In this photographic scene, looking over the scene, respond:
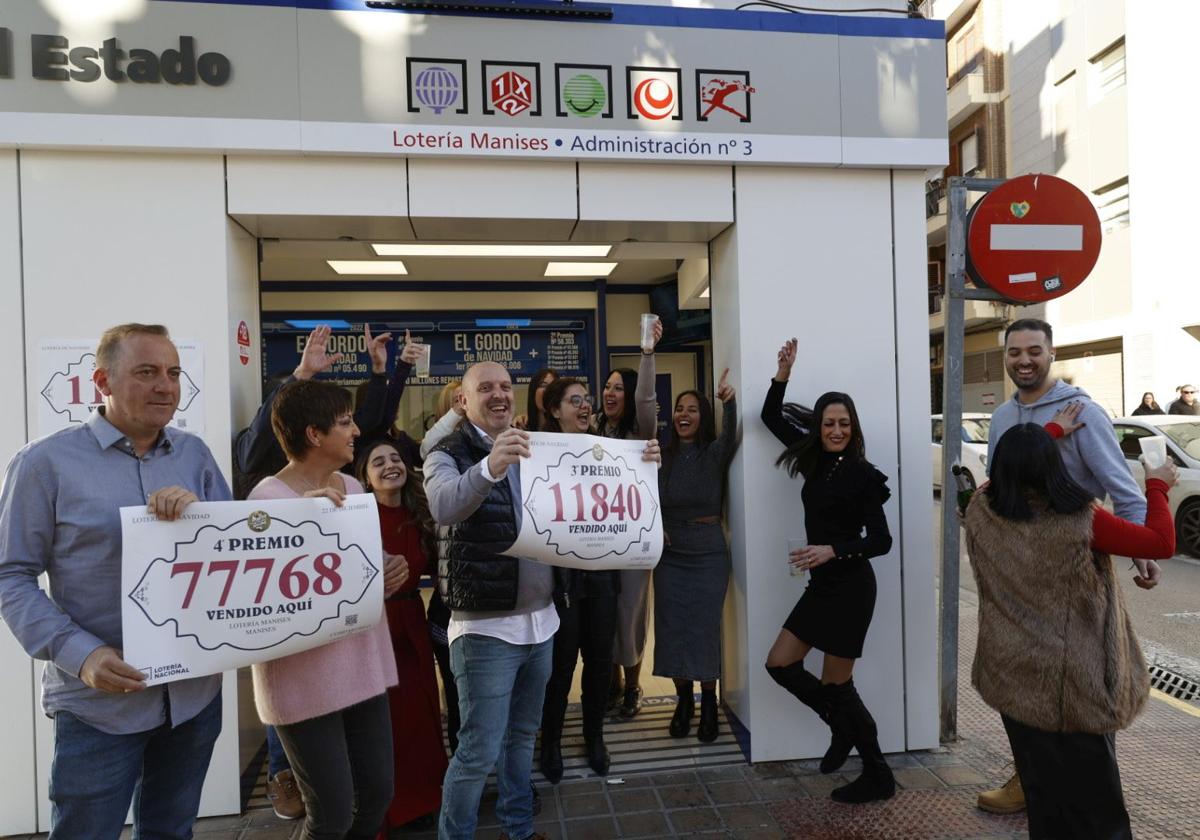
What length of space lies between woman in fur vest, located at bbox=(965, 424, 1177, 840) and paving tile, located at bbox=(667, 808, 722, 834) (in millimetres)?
1362

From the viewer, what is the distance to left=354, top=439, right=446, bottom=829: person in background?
3.57 metres

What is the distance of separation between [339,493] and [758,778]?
2.77 m

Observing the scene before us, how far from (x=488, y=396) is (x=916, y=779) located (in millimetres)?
2966

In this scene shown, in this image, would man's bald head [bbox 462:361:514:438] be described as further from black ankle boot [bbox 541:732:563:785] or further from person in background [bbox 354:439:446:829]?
black ankle boot [bbox 541:732:563:785]

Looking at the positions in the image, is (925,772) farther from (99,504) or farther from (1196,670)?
(99,504)

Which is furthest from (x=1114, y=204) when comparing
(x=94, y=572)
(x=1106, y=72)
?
(x=94, y=572)

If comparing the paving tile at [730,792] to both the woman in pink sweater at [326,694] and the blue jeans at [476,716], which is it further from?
the woman in pink sweater at [326,694]

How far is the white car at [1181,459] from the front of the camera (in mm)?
9102

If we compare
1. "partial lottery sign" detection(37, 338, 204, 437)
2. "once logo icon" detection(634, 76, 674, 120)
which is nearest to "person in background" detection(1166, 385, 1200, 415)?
"once logo icon" detection(634, 76, 674, 120)

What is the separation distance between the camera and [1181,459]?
9.34 m

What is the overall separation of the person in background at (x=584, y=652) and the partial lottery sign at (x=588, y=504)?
0.72 m

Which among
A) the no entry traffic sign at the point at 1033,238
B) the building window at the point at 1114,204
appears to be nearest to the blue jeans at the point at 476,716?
the no entry traffic sign at the point at 1033,238

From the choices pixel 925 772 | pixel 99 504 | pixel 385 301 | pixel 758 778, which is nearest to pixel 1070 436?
pixel 925 772

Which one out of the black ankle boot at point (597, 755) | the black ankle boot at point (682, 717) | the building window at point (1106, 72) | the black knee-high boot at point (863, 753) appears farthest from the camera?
the building window at point (1106, 72)
